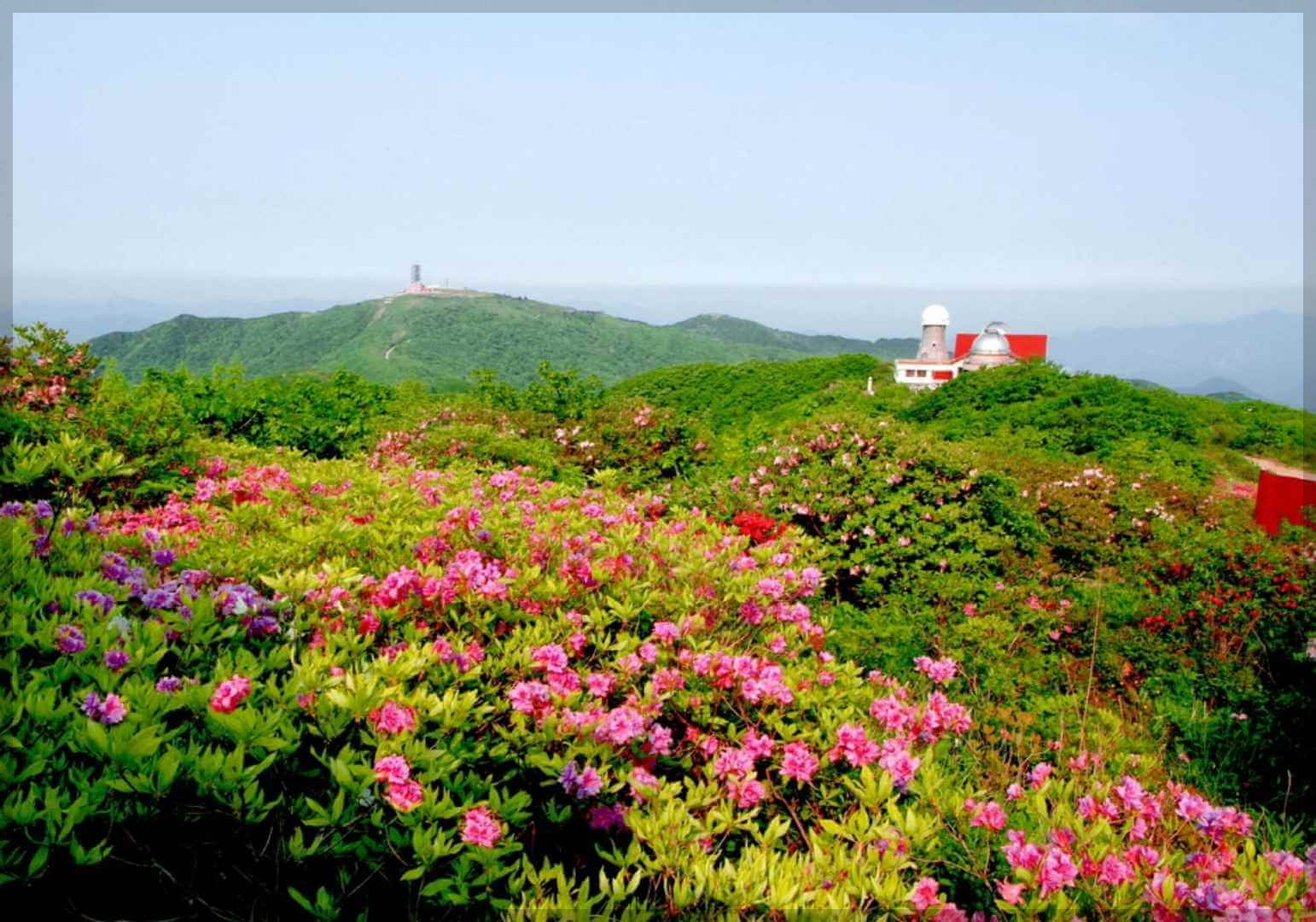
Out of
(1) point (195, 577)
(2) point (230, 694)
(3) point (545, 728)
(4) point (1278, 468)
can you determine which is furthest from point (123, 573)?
(4) point (1278, 468)

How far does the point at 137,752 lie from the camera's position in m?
1.54

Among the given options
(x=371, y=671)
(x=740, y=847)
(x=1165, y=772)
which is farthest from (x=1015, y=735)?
(x=371, y=671)

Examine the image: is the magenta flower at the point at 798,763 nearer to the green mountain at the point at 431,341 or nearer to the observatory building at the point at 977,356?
the observatory building at the point at 977,356

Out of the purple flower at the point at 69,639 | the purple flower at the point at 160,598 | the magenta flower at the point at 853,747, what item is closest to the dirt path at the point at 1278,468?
the magenta flower at the point at 853,747

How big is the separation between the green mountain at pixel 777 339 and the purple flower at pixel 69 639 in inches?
4085

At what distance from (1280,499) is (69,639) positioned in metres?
9.82

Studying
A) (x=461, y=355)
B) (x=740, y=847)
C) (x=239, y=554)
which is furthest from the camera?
(x=461, y=355)

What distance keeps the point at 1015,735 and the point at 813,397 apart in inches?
953

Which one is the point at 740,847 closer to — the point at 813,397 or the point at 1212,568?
the point at 1212,568

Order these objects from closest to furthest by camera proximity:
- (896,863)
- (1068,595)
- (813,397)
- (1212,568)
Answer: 1. (896,863)
2. (1212,568)
3. (1068,595)
4. (813,397)

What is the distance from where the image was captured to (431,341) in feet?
230

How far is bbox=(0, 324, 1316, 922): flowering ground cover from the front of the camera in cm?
166

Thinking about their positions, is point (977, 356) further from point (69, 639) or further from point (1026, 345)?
point (69, 639)

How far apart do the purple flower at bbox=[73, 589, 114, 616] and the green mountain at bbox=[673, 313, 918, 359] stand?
10354cm
